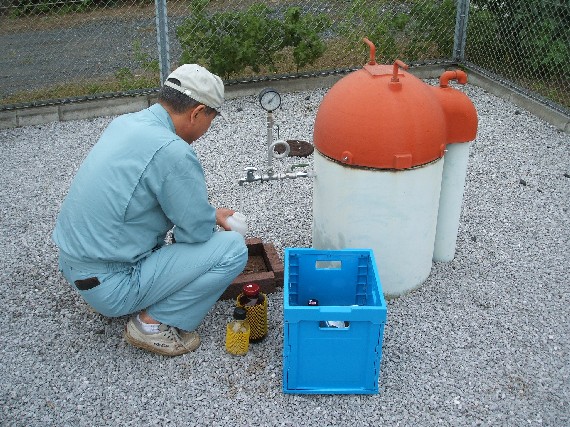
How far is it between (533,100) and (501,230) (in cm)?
253

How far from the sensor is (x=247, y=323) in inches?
126

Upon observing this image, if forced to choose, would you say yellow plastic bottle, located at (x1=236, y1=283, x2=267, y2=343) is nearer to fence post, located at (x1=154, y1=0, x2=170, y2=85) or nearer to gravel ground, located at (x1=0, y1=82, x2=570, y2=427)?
gravel ground, located at (x1=0, y1=82, x2=570, y2=427)

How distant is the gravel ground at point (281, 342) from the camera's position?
2.85m

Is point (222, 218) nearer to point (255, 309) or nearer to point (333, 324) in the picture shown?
point (255, 309)

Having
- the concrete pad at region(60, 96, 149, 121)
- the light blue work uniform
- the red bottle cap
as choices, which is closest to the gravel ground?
the red bottle cap

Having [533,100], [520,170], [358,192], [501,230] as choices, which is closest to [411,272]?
[358,192]

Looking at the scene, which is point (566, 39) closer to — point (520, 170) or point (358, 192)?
point (520, 170)

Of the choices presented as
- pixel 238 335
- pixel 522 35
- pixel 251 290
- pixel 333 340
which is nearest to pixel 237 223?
pixel 251 290

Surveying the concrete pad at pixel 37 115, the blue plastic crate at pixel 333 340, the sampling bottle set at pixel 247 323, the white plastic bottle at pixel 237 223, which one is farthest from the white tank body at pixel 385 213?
the concrete pad at pixel 37 115

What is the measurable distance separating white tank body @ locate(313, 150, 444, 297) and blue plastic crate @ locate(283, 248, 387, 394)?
0.25 meters

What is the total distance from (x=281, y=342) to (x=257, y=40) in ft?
13.7

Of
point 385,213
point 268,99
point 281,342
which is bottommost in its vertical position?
point 281,342

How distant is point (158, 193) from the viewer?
2869 mm

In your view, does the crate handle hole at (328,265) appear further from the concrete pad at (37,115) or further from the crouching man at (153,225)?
the concrete pad at (37,115)
